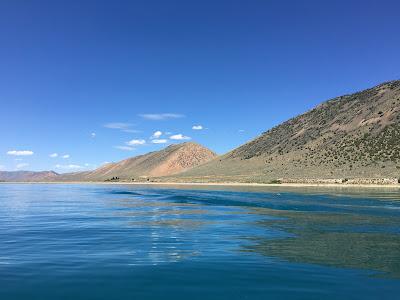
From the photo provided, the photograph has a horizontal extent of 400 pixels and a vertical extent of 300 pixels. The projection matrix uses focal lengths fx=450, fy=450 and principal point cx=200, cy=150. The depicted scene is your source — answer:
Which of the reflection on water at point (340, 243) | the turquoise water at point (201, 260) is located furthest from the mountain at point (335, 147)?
the turquoise water at point (201, 260)

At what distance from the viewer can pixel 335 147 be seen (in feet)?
493

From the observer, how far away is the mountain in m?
128

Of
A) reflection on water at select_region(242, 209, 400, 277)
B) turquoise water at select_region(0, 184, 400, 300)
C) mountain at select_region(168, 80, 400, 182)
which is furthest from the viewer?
mountain at select_region(168, 80, 400, 182)

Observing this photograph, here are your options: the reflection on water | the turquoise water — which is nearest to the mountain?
the reflection on water

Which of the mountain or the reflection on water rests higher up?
the mountain

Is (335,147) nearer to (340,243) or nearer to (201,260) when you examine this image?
(340,243)

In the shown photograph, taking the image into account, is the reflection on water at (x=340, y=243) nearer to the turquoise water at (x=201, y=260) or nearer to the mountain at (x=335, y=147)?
the turquoise water at (x=201, y=260)

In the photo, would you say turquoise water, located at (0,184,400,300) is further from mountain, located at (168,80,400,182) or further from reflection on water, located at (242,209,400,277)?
mountain, located at (168,80,400,182)

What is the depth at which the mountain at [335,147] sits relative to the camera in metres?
128

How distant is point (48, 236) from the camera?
26922mm

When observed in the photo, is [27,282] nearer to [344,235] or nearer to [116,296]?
[116,296]

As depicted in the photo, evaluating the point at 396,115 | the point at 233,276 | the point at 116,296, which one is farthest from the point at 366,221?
the point at 396,115

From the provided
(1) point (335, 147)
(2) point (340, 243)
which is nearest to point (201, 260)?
(2) point (340, 243)

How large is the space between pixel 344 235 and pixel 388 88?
16582 cm
